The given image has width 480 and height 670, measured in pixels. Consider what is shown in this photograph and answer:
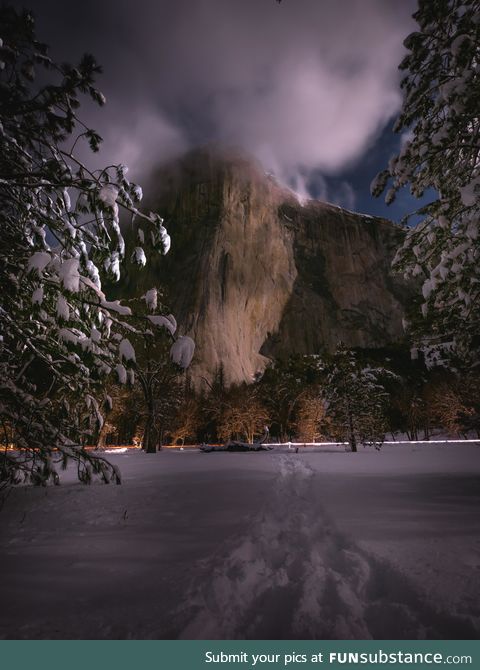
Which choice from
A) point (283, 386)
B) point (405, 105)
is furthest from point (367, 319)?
point (405, 105)

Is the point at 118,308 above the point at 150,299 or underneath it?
underneath

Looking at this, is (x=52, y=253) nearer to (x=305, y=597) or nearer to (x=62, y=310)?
(x=62, y=310)

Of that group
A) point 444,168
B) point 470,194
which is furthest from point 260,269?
point 470,194

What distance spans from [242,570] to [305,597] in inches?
19.5

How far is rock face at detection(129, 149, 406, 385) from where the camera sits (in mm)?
66062

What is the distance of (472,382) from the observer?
926 inches

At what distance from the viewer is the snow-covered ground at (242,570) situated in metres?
1.57

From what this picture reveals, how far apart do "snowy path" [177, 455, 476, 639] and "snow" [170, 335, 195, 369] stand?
5.52ft

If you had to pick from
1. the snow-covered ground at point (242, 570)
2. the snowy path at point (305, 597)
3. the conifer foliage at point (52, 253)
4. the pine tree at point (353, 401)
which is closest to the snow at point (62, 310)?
the conifer foliage at point (52, 253)

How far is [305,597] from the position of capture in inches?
71.1
